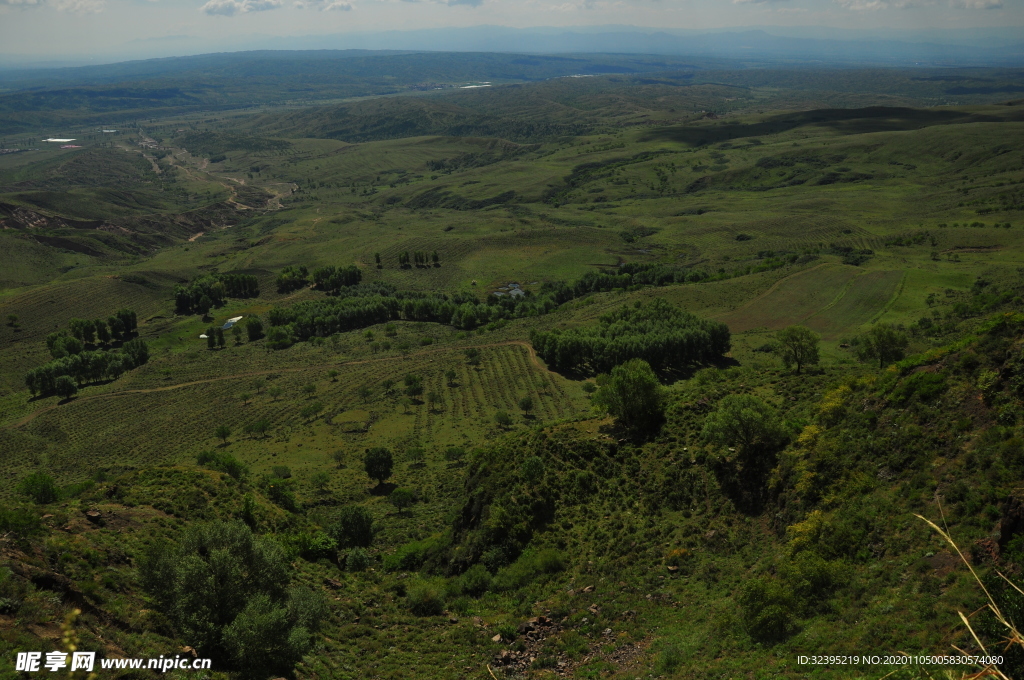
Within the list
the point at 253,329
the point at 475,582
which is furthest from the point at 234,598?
the point at 253,329

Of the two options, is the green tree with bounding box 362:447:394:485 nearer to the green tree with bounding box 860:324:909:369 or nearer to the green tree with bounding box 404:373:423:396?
the green tree with bounding box 404:373:423:396

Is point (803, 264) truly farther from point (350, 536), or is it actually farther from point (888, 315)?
point (350, 536)

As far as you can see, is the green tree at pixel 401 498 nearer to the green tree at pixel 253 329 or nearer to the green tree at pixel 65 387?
the green tree at pixel 65 387

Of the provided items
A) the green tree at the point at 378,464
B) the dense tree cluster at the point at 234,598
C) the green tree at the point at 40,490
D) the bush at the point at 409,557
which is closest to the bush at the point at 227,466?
the green tree at the point at 40,490

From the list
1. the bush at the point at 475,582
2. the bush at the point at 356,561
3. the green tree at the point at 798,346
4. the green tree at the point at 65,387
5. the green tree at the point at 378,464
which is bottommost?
the green tree at the point at 65,387

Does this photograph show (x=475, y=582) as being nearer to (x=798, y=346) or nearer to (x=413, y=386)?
(x=798, y=346)

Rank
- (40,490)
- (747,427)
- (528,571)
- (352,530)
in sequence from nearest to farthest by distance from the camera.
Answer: (528,571)
(747,427)
(40,490)
(352,530)
